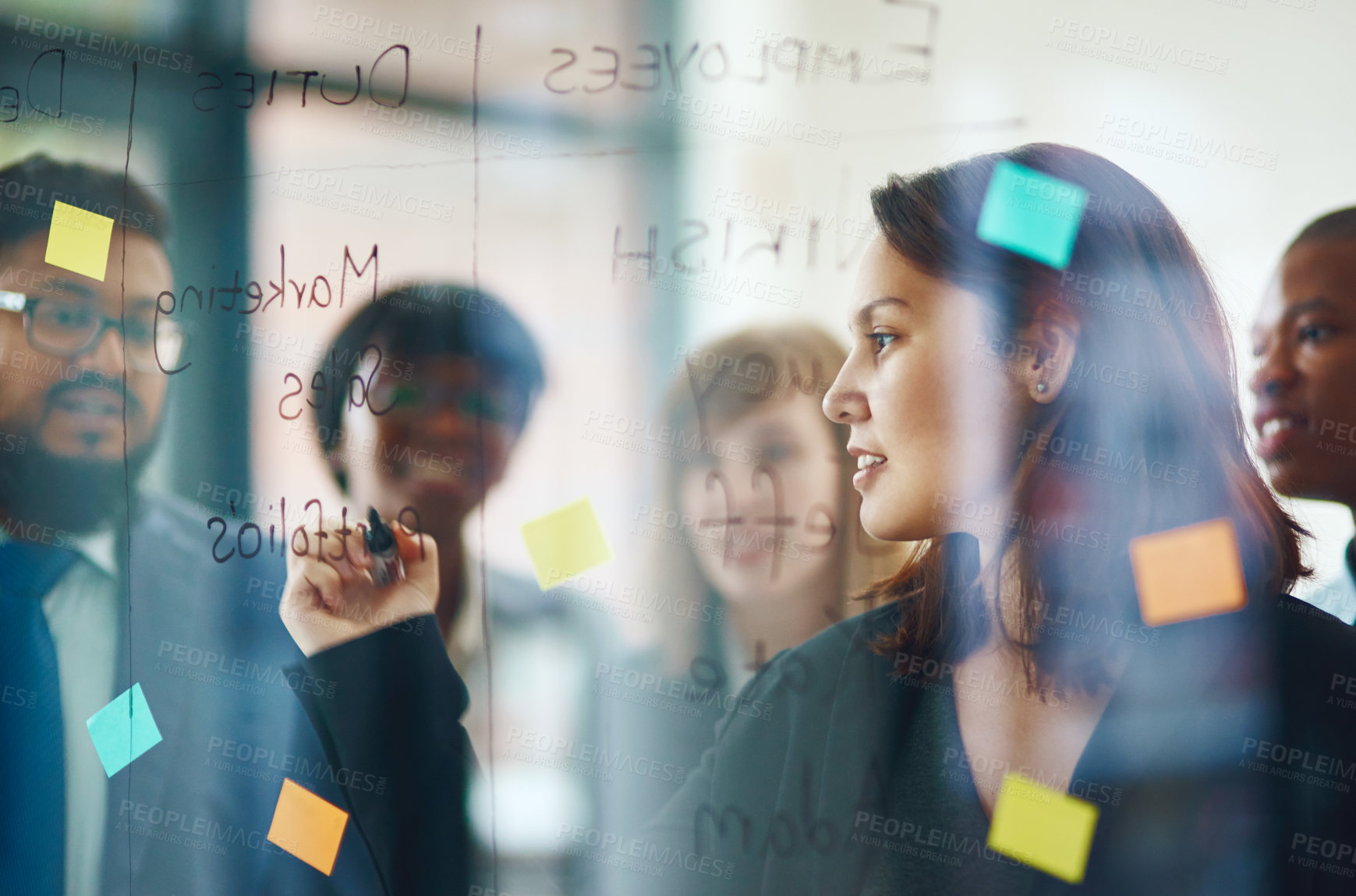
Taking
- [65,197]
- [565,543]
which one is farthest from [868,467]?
[65,197]

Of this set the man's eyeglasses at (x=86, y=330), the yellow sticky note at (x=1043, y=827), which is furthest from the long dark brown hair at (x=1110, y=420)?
the man's eyeglasses at (x=86, y=330)

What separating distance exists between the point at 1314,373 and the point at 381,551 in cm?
102

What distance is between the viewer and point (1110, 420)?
89cm

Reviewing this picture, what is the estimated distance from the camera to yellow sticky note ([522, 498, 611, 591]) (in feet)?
3.24

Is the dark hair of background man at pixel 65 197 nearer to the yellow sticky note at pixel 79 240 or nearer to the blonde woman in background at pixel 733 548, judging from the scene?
the yellow sticky note at pixel 79 240

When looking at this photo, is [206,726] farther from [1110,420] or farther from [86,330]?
[1110,420]

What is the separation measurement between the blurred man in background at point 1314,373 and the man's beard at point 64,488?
1306mm

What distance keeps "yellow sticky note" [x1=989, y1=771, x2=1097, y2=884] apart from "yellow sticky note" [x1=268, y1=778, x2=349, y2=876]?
2.43 ft

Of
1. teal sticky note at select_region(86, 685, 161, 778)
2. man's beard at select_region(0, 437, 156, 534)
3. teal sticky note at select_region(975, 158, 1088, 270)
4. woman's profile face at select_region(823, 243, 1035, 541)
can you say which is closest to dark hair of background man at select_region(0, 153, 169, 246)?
man's beard at select_region(0, 437, 156, 534)

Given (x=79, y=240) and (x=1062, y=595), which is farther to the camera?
(x=79, y=240)

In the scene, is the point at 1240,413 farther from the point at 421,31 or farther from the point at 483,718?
the point at 421,31

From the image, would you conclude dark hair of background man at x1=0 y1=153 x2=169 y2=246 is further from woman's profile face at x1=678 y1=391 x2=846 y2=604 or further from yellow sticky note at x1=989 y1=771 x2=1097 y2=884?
yellow sticky note at x1=989 y1=771 x2=1097 y2=884

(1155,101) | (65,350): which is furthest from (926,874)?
(65,350)

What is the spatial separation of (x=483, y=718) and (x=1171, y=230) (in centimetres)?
91
